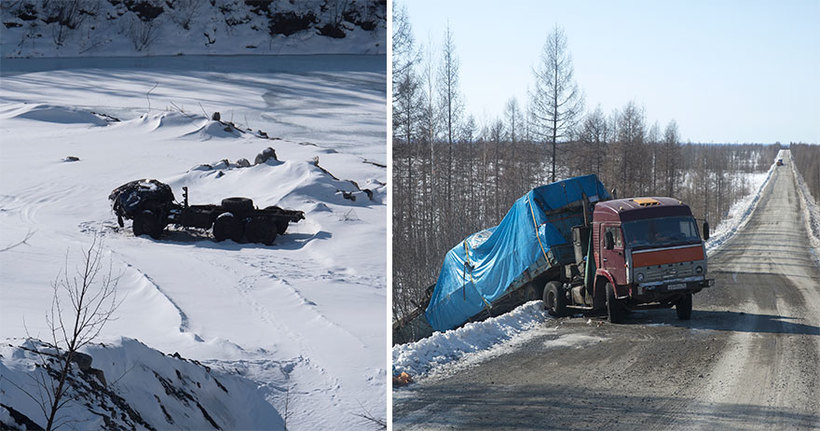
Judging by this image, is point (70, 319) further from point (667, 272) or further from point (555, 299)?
point (667, 272)

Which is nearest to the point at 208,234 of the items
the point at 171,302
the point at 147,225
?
the point at 147,225

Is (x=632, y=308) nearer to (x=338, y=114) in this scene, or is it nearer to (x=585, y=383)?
(x=585, y=383)

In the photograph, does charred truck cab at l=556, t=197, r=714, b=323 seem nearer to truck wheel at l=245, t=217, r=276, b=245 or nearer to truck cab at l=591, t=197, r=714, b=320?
truck cab at l=591, t=197, r=714, b=320

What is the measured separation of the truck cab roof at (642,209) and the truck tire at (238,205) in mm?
4099

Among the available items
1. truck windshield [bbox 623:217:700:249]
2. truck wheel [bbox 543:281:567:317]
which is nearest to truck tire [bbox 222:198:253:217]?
truck windshield [bbox 623:217:700:249]

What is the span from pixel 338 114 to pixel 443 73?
377 centimetres

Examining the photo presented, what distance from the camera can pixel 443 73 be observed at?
9.05m

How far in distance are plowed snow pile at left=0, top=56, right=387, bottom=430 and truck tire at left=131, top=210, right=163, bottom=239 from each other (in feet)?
0.22

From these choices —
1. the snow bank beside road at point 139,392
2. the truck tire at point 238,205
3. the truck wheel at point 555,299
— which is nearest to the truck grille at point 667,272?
the truck wheel at point 555,299

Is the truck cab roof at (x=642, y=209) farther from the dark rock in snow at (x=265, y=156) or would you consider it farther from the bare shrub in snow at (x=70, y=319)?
the bare shrub in snow at (x=70, y=319)

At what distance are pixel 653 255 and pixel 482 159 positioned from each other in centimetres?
1210

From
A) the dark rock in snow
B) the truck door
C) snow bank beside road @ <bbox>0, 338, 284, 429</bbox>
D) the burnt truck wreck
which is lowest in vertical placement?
snow bank beside road @ <bbox>0, 338, 284, 429</bbox>

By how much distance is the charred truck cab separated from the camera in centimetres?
749

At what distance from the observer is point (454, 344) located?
5.69 meters
